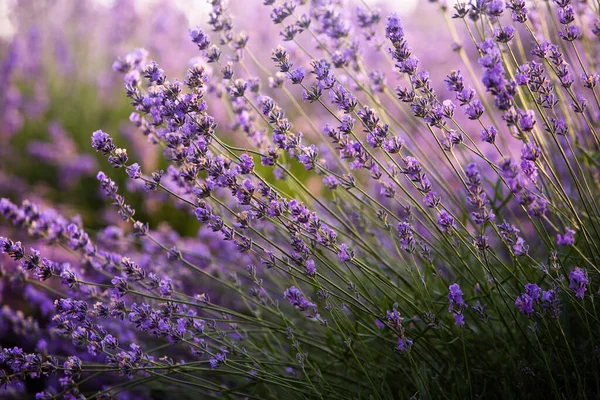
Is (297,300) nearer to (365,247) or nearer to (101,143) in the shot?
(365,247)

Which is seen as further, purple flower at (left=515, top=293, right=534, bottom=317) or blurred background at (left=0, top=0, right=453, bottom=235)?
blurred background at (left=0, top=0, right=453, bottom=235)

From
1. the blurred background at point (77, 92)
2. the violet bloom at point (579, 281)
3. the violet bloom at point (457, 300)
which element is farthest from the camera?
the blurred background at point (77, 92)

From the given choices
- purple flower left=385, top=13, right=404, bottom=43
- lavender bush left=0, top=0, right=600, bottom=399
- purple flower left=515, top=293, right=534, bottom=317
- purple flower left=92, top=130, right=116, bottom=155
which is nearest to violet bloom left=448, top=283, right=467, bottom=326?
lavender bush left=0, top=0, right=600, bottom=399

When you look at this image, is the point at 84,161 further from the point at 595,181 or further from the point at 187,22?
the point at 595,181

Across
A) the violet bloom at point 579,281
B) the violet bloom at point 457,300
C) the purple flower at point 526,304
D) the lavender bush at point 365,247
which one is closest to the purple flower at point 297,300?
the lavender bush at point 365,247

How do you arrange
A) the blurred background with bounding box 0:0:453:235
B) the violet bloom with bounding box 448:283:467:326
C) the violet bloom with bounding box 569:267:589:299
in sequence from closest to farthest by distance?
the violet bloom with bounding box 569:267:589:299
the violet bloom with bounding box 448:283:467:326
the blurred background with bounding box 0:0:453:235

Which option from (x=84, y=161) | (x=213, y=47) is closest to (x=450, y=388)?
(x=213, y=47)

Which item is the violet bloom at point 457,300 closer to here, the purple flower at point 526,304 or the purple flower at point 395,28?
the purple flower at point 526,304

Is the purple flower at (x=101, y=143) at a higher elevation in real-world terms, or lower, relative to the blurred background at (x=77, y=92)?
lower

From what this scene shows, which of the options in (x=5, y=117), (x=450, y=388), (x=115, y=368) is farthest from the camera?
(x=5, y=117)

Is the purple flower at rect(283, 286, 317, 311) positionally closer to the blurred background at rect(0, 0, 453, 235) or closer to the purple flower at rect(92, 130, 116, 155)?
the purple flower at rect(92, 130, 116, 155)

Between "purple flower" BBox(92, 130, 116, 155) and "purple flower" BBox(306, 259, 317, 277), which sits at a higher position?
"purple flower" BBox(92, 130, 116, 155)
